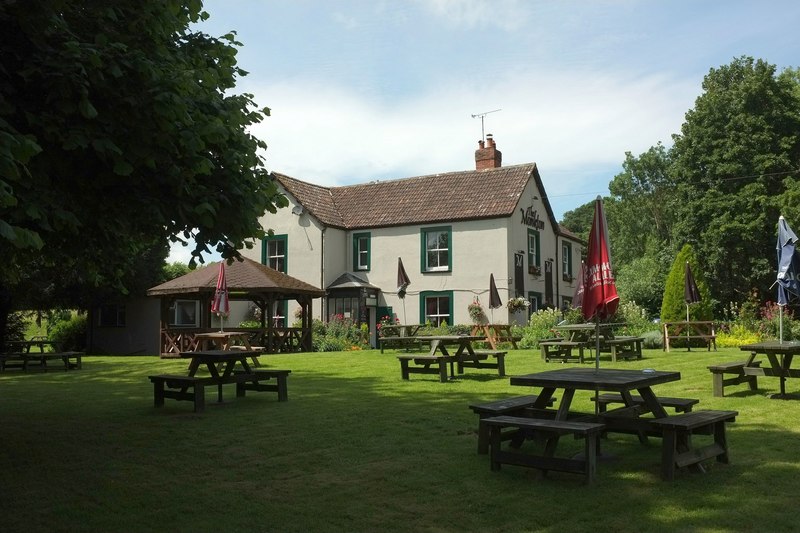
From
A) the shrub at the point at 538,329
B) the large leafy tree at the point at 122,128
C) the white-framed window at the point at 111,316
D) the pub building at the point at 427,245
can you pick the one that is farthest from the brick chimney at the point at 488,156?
the large leafy tree at the point at 122,128

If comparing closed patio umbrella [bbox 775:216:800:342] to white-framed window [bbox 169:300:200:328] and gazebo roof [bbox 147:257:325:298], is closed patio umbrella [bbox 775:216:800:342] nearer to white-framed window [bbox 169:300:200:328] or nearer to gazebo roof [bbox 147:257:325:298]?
gazebo roof [bbox 147:257:325:298]

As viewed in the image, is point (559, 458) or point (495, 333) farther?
point (495, 333)

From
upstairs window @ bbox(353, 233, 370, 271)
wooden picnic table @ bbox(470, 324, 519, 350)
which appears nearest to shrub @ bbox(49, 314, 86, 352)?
upstairs window @ bbox(353, 233, 370, 271)

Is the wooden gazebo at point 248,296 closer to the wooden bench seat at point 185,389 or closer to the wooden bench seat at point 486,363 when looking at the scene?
the wooden bench seat at point 486,363

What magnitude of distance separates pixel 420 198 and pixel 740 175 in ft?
54.8

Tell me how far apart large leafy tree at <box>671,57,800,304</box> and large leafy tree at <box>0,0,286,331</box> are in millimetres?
32549

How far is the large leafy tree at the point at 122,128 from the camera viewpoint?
570cm

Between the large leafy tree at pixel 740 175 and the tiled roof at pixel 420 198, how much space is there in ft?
37.5

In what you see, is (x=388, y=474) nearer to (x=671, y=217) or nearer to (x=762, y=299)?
(x=762, y=299)

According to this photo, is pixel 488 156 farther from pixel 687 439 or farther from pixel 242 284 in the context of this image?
pixel 687 439

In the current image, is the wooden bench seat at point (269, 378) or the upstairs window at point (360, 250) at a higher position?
the upstairs window at point (360, 250)

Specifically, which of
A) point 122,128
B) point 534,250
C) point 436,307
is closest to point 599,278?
point 122,128

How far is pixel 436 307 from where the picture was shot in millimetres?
29875

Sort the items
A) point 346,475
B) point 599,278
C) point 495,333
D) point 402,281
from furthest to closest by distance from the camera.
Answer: point 402,281
point 495,333
point 599,278
point 346,475
